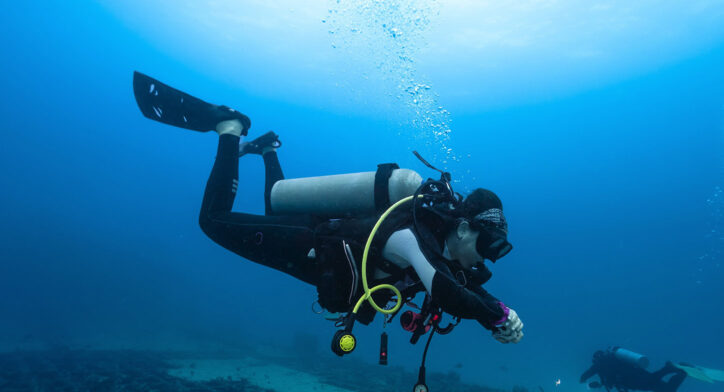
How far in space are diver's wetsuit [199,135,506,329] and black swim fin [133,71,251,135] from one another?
422 mm

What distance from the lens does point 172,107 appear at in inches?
176

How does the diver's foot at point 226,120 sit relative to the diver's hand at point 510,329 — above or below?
above

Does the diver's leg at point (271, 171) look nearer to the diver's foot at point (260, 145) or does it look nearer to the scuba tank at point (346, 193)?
the diver's foot at point (260, 145)

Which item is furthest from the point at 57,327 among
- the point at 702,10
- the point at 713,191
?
the point at 713,191

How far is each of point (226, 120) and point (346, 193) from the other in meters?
2.18

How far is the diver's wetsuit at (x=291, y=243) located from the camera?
234 cm

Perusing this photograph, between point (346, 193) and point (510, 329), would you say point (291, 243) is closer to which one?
point (346, 193)

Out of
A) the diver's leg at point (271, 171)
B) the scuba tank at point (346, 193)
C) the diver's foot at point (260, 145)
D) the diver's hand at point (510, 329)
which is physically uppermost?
the diver's foot at point (260, 145)

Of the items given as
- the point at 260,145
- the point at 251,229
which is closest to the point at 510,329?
the point at 251,229

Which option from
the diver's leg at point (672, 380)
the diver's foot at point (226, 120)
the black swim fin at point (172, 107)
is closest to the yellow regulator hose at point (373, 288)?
the diver's foot at point (226, 120)

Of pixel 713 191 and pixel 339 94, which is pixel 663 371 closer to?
pixel 339 94

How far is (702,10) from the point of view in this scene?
90.1ft

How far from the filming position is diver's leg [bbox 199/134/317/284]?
12.0ft

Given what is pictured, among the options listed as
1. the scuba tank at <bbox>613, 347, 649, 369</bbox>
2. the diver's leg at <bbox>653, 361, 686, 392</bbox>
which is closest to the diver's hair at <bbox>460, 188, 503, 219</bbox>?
the scuba tank at <bbox>613, 347, 649, 369</bbox>
